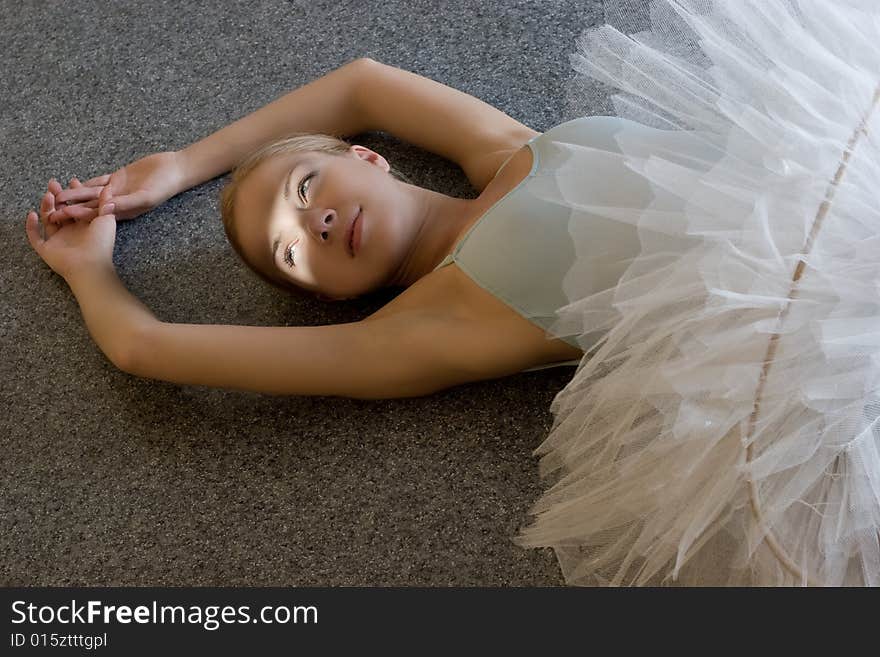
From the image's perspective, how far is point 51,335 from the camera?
4.05 feet

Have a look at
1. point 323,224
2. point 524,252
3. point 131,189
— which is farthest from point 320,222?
point 131,189

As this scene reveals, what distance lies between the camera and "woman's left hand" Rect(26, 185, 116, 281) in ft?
4.09

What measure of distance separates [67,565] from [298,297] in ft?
1.32

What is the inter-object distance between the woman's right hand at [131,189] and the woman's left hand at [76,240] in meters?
0.01

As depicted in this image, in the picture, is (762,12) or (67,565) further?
(67,565)

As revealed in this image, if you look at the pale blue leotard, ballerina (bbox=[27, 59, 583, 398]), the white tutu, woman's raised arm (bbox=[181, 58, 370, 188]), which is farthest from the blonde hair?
the white tutu

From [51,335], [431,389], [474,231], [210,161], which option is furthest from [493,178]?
[51,335]

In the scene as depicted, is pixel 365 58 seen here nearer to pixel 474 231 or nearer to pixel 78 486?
pixel 474 231

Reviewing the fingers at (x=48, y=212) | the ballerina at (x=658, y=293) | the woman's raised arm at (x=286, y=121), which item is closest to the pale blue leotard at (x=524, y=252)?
the ballerina at (x=658, y=293)

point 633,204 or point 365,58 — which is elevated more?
point 633,204

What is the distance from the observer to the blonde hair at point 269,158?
1145 millimetres

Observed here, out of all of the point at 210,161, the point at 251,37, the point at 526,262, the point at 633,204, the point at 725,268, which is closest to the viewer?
the point at 725,268

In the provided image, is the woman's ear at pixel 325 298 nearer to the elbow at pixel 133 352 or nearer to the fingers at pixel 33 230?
the elbow at pixel 133 352

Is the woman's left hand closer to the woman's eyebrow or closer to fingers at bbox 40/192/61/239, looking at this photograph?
fingers at bbox 40/192/61/239
